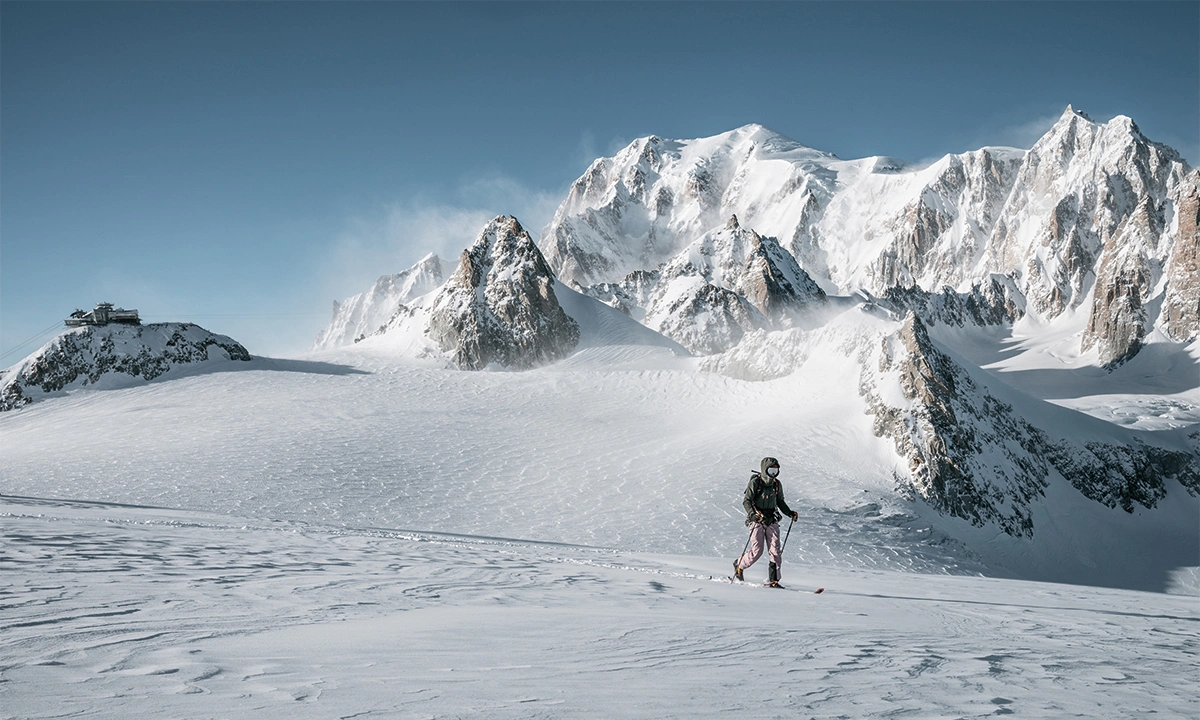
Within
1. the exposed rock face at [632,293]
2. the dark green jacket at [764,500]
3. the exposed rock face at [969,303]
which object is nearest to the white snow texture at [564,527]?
the dark green jacket at [764,500]

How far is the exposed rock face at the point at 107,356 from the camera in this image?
1503 inches

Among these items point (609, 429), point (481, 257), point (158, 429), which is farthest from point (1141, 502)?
point (481, 257)

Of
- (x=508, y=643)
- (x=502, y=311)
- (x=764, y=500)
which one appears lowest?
(x=508, y=643)

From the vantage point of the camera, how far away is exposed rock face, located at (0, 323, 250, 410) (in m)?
38.2

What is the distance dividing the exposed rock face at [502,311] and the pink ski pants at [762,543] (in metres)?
49.2

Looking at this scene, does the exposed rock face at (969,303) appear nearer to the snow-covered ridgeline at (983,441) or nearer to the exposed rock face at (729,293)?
the exposed rock face at (729,293)

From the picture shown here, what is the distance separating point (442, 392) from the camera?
40.8m

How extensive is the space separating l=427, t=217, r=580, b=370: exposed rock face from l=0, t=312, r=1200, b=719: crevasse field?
28141mm

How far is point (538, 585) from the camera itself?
861 centimetres

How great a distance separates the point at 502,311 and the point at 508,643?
194 ft

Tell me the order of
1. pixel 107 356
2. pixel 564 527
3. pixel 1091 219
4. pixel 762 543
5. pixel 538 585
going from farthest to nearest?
1. pixel 1091 219
2. pixel 107 356
3. pixel 564 527
4. pixel 762 543
5. pixel 538 585

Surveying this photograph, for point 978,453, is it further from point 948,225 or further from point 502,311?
point 948,225

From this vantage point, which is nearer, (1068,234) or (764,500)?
(764,500)

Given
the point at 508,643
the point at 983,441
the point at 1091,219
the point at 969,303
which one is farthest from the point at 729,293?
the point at 1091,219
